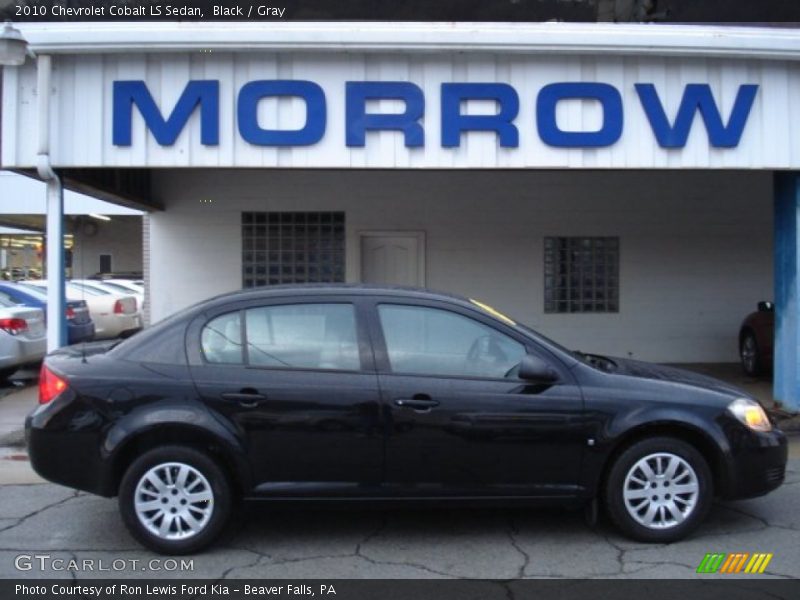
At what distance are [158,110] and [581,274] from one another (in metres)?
7.03

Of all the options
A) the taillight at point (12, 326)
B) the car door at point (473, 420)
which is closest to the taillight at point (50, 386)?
the car door at point (473, 420)

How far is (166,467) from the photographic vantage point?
179 inches

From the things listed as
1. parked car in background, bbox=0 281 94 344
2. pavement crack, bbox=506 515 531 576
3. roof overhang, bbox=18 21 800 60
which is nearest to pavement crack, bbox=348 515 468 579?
pavement crack, bbox=506 515 531 576

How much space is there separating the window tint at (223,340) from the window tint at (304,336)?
7cm

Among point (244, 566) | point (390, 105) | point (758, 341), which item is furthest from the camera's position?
point (758, 341)

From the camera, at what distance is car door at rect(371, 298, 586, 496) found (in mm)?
A: 4598

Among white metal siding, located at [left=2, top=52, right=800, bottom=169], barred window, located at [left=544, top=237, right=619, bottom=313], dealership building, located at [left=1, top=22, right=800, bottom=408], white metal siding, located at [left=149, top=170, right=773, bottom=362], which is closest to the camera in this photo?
dealership building, located at [left=1, top=22, right=800, bottom=408]

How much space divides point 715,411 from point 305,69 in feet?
16.4

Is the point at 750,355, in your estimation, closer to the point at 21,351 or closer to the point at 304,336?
the point at 304,336

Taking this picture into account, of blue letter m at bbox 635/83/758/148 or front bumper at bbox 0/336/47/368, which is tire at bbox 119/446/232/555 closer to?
blue letter m at bbox 635/83/758/148

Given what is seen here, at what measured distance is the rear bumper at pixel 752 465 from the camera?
4.79m

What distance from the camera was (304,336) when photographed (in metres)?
4.77

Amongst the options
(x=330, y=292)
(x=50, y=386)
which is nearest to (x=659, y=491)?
(x=330, y=292)

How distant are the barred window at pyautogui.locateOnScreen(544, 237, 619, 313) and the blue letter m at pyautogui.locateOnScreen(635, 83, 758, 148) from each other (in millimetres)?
4447
